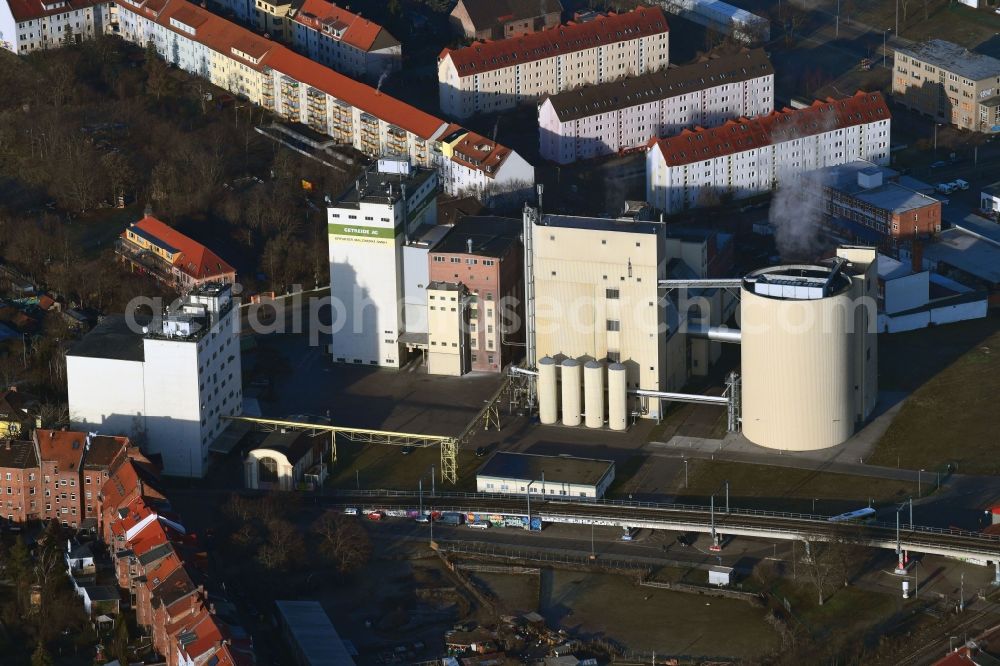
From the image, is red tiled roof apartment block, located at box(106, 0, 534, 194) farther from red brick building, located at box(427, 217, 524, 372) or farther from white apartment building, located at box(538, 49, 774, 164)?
red brick building, located at box(427, 217, 524, 372)

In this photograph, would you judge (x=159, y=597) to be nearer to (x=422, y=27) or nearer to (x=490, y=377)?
(x=490, y=377)

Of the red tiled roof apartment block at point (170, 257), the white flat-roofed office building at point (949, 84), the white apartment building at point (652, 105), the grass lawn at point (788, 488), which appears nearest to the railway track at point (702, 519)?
the grass lawn at point (788, 488)

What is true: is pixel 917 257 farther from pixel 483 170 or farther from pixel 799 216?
pixel 483 170

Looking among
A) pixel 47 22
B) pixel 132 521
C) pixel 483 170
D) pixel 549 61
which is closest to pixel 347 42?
pixel 549 61

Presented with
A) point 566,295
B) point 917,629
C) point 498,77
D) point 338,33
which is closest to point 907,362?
point 566,295

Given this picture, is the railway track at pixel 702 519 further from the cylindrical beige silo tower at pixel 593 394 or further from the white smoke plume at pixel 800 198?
the white smoke plume at pixel 800 198

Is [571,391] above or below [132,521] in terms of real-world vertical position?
above
